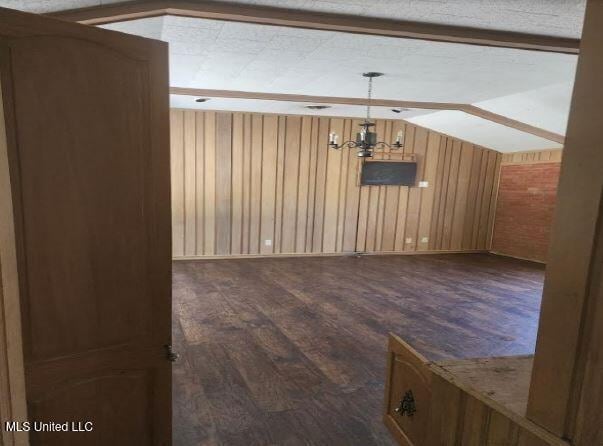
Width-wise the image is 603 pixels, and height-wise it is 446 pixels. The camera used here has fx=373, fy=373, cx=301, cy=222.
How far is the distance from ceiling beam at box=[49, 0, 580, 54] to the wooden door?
4.59ft

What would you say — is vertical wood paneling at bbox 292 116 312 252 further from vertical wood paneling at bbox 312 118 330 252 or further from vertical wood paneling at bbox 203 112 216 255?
vertical wood paneling at bbox 203 112 216 255

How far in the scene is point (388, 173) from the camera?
809 cm

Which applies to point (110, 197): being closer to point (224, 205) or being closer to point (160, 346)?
point (160, 346)

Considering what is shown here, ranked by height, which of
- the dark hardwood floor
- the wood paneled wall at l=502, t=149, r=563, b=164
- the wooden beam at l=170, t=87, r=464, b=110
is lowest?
the dark hardwood floor

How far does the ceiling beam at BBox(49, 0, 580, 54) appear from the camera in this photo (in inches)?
103

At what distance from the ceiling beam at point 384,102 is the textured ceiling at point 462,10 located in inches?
117

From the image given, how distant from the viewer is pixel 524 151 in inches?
325

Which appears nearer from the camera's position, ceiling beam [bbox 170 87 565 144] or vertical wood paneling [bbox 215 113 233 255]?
ceiling beam [bbox 170 87 565 144]

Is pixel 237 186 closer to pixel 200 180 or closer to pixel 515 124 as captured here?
pixel 200 180

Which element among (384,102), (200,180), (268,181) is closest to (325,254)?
(268,181)

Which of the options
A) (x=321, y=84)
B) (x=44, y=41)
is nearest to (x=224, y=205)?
(x=321, y=84)

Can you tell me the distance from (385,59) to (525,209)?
20.6 feet

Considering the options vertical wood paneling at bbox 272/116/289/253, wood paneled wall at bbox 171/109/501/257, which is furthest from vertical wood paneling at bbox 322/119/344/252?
vertical wood paneling at bbox 272/116/289/253

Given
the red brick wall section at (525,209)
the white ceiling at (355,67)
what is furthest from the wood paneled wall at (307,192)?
the white ceiling at (355,67)
